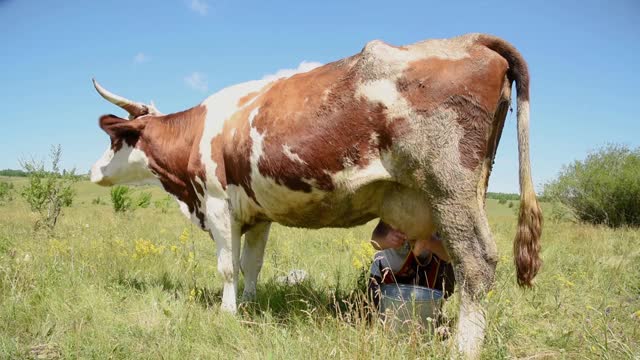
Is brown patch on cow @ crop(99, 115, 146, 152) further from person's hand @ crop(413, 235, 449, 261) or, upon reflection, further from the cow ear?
person's hand @ crop(413, 235, 449, 261)

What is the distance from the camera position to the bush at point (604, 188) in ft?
65.6

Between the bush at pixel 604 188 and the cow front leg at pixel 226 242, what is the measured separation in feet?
62.0

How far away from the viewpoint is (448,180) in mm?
3182

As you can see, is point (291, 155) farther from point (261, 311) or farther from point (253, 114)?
point (261, 311)

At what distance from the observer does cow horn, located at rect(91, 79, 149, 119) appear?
548 centimetres

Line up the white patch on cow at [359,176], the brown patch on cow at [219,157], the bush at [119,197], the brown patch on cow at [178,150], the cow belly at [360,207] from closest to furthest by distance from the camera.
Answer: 1. the white patch on cow at [359,176]
2. the cow belly at [360,207]
3. the brown patch on cow at [219,157]
4. the brown patch on cow at [178,150]
5. the bush at [119,197]

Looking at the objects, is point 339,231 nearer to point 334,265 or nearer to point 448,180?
point 334,265

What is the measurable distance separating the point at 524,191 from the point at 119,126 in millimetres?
4591

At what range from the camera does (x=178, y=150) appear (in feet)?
16.8

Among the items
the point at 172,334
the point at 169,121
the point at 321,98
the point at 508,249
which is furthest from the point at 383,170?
the point at 508,249

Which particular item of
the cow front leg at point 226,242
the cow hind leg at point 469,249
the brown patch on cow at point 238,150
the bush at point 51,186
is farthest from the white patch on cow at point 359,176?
Answer: the bush at point 51,186

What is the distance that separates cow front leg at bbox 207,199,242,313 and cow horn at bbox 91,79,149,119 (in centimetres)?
205

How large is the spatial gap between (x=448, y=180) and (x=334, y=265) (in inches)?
128

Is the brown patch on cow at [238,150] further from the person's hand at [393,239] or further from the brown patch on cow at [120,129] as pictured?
the brown patch on cow at [120,129]
